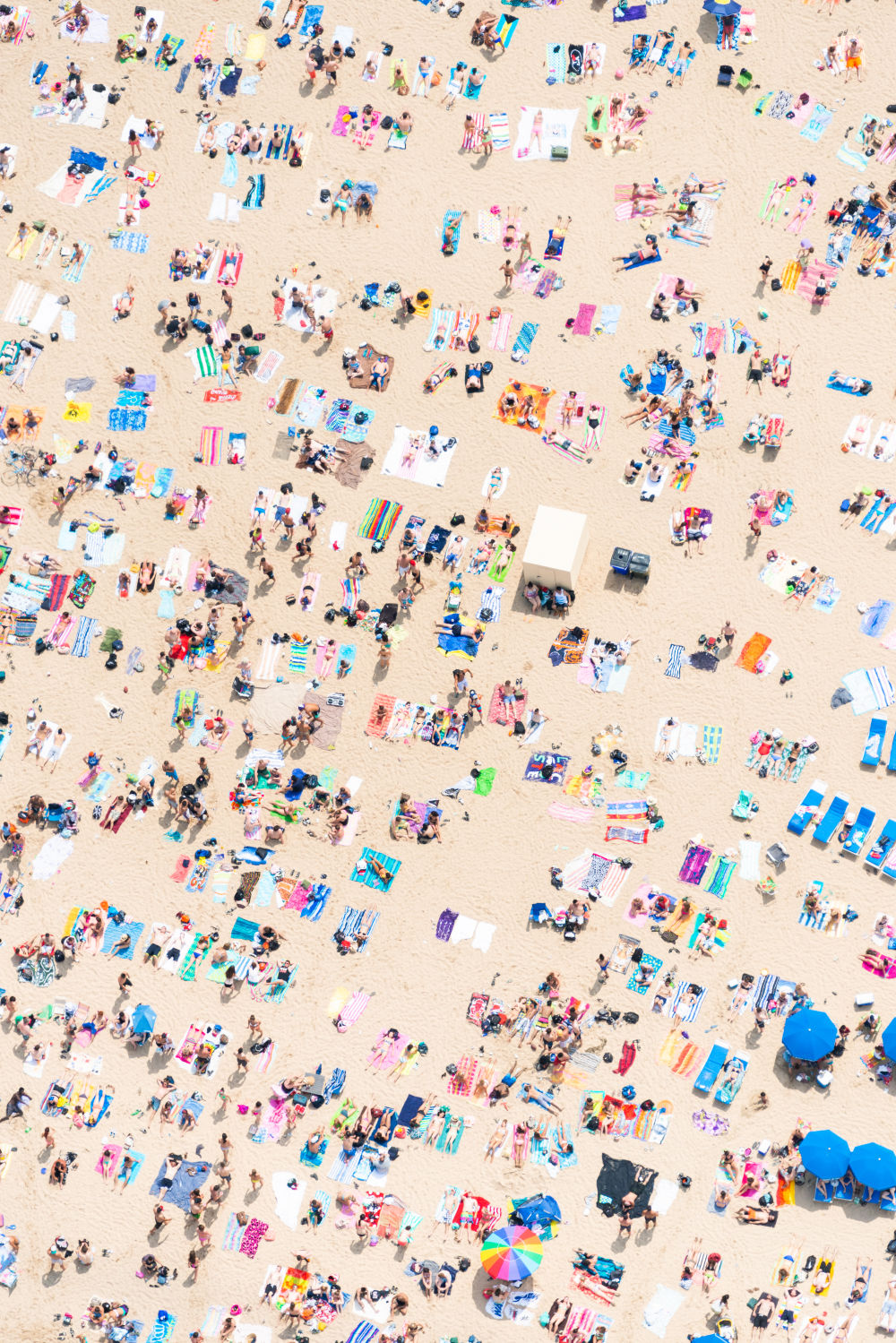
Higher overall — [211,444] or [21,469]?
[211,444]

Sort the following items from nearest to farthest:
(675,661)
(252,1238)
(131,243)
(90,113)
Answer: (252,1238), (675,661), (131,243), (90,113)

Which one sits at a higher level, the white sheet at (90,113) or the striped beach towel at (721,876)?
the white sheet at (90,113)

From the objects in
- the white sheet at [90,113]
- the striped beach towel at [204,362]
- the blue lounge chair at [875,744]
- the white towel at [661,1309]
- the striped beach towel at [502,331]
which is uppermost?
the white sheet at [90,113]

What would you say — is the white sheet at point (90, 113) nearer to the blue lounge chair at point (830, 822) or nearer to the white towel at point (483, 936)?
the white towel at point (483, 936)

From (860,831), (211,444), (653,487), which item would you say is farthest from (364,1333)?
(211,444)

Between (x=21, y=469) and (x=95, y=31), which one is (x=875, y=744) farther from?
(x=95, y=31)

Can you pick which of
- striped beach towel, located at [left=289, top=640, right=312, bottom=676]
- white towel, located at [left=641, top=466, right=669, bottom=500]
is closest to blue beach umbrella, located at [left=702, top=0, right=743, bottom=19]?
white towel, located at [left=641, top=466, right=669, bottom=500]

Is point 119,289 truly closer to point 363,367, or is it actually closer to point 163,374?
point 163,374

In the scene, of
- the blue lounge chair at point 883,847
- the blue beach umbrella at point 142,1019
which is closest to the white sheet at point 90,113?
the blue beach umbrella at point 142,1019
